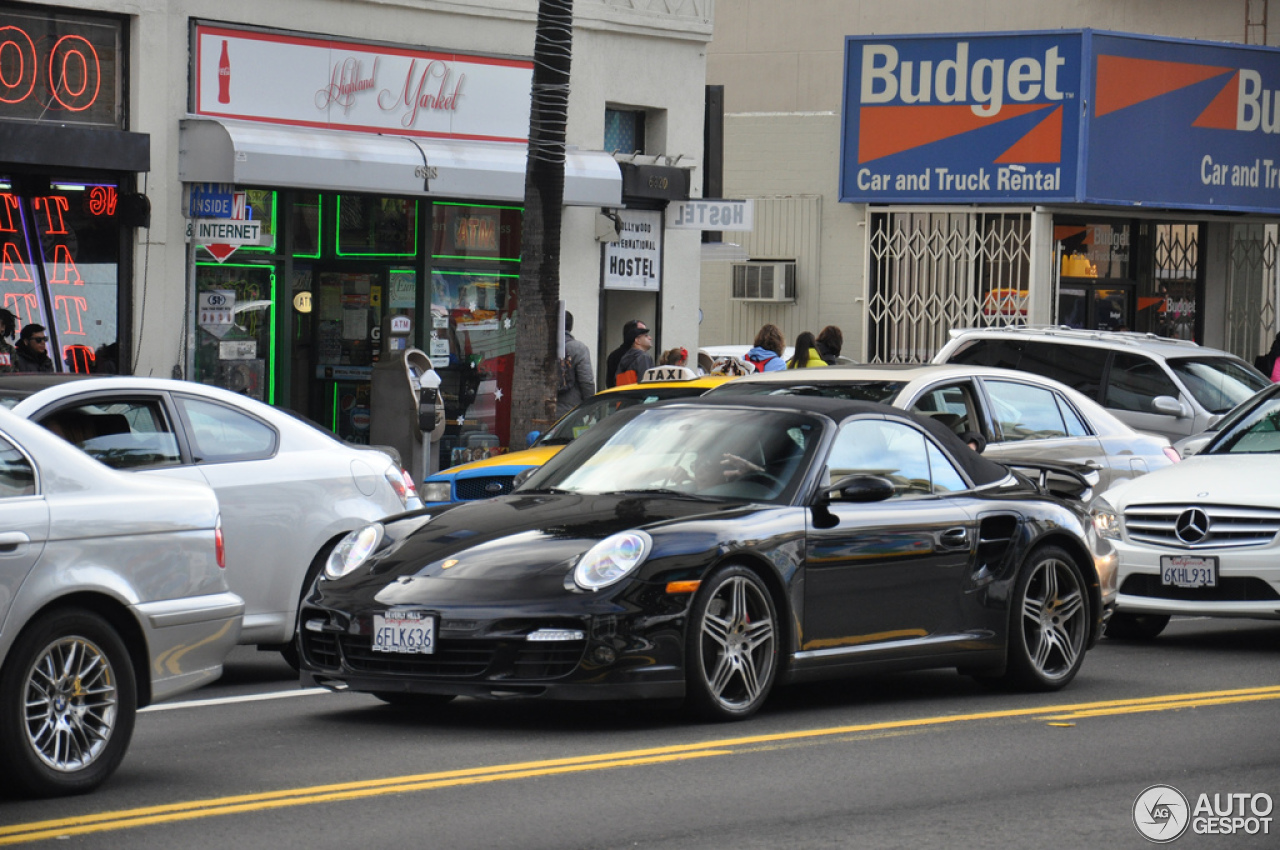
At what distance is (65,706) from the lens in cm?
686

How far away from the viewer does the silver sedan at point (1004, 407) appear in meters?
12.4

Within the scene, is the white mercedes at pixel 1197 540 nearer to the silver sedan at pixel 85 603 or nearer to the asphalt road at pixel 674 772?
the asphalt road at pixel 674 772

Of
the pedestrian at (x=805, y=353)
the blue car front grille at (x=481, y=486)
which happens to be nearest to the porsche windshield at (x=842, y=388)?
the blue car front grille at (x=481, y=486)

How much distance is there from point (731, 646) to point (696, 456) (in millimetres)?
1130

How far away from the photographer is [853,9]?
34188 mm

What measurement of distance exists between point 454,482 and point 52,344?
5724mm

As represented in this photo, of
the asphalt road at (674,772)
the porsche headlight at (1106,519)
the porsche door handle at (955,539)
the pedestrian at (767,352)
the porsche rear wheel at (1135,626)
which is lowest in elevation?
the porsche rear wheel at (1135,626)

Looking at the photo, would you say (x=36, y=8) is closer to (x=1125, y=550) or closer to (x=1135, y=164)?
(x=1125, y=550)

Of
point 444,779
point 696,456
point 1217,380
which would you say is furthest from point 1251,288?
point 444,779

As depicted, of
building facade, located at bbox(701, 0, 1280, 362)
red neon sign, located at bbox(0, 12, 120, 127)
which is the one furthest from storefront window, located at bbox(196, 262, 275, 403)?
building facade, located at bbox(701, 0, 1280, 362)

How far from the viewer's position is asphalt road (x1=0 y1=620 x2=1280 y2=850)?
6.37 m

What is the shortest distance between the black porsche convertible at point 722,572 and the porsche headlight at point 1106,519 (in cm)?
60

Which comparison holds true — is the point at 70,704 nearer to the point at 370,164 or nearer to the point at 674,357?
the point at 370,164

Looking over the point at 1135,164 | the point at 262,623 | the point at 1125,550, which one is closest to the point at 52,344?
the point at 262,623
